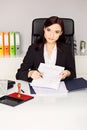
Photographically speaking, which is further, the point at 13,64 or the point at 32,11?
the point at 32,11

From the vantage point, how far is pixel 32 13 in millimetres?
3254

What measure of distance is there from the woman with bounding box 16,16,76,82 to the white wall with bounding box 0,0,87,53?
1.20m

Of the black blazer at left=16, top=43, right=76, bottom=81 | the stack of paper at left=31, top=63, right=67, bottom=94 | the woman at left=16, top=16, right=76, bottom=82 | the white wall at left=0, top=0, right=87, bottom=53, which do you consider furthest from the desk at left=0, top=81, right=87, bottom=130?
the white wall at left=0, top=0, right=87, bottom=53

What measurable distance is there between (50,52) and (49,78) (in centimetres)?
40

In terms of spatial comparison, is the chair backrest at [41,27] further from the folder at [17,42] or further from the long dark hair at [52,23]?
the folder at [17,42]

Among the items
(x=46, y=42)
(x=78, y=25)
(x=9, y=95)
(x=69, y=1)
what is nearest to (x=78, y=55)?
(x=78, y=25)

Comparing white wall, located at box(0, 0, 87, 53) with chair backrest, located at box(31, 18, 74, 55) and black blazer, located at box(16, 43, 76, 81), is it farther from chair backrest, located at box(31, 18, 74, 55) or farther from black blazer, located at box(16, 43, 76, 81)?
black blazer, located at box(16, 43, 76, 81)

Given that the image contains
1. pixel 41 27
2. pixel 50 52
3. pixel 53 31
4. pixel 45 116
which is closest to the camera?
pixel 45 116

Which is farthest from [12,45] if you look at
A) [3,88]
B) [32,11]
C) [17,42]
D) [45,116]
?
[45,116]

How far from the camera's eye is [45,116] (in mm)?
1342

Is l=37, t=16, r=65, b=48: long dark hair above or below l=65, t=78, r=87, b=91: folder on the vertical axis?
above

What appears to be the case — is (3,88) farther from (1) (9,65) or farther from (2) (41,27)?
(1) (9,65)

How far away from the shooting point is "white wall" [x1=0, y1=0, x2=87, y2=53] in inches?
127

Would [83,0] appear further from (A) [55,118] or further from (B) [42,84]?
(A) [55,118]
